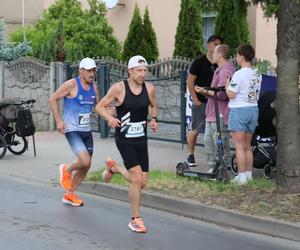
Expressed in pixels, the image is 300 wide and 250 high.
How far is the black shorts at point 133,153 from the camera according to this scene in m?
7.30

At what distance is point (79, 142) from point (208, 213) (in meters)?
1.97

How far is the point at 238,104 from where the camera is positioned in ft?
29.3

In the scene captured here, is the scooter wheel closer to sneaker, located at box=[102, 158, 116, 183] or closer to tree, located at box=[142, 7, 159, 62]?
sneaker, located at box=[102, 158, 116, 183]

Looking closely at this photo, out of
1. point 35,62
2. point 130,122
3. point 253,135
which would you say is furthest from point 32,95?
point 130,122

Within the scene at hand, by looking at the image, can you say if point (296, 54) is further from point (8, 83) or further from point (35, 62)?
point (8, 83)

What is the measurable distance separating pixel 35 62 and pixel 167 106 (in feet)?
16.2

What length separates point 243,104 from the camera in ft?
29.3

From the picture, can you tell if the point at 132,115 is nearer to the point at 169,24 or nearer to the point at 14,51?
the point at 14,51

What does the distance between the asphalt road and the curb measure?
111 millimetres

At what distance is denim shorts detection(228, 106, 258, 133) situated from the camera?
891cm

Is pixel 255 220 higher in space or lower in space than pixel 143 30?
lower

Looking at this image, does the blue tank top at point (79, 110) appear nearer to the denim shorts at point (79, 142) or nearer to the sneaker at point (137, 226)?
the denim shorts at point (79, 142)

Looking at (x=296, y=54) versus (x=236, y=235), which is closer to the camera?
(x=236, y=235)

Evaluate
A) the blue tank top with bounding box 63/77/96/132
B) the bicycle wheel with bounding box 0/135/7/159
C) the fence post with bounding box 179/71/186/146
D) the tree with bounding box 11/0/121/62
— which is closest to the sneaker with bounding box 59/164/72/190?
the blue tank top with bounding box 63/77/96/132
